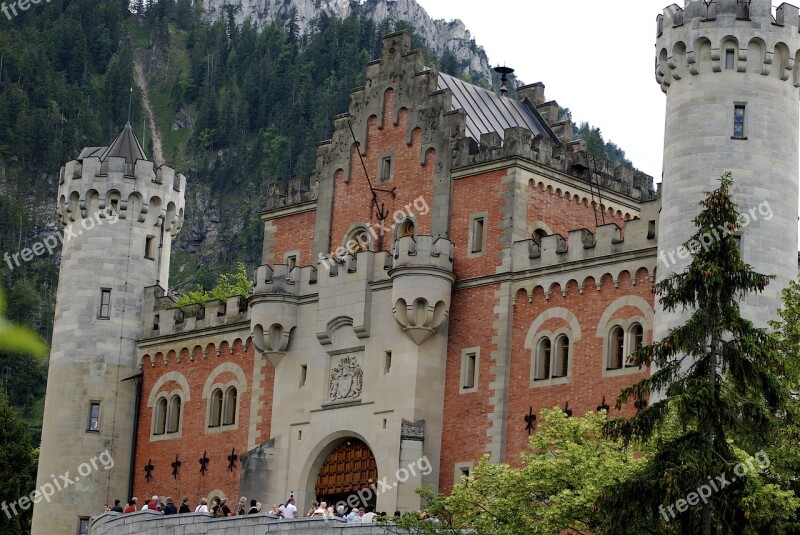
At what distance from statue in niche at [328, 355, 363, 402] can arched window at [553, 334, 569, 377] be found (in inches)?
292

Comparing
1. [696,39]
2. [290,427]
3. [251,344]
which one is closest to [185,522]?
[290,427]

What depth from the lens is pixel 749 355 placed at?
36969 mm

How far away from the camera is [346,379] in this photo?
59.7 meters

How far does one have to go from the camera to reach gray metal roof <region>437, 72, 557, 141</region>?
62.4 meters

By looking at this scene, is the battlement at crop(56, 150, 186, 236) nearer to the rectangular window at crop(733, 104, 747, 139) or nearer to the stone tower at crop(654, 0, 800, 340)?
the stone tower at crop(654, 0, 800, 340)

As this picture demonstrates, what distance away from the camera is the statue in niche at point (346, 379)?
5933cm

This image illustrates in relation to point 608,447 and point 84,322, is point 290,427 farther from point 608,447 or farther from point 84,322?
point 608,447

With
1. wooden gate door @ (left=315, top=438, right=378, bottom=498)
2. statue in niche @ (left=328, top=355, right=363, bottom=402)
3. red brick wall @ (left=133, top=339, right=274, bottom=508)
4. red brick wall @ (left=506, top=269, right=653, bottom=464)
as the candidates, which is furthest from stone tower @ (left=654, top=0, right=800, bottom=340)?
red brick wall @ (left=133, top=339, right=274, bottom=508)

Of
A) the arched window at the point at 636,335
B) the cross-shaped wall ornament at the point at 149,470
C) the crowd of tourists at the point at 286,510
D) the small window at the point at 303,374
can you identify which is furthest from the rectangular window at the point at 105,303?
the arched window at the point at 636,335

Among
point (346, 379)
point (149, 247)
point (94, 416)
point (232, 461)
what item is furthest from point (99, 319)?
point (346, 379)

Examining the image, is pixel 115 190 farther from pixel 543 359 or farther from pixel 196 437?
pixel 543 359

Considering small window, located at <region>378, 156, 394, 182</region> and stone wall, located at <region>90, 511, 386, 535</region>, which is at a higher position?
small window, located at <region>378, 156, 394, 182</region>

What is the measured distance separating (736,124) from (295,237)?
19.7m

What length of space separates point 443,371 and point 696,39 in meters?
14.1
